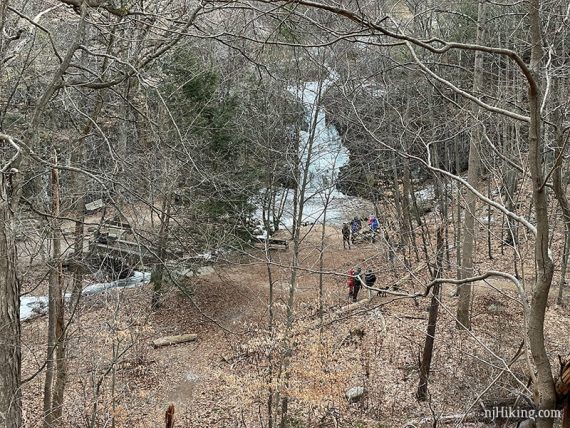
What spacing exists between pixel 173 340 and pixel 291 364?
5490 millimetres

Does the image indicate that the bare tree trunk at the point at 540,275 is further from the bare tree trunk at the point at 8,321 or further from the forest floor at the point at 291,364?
the forest floor at the point at 291,364

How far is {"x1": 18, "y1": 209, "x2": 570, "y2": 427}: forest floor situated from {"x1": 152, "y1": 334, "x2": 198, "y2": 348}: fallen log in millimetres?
178

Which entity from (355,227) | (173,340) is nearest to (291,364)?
(173,340)

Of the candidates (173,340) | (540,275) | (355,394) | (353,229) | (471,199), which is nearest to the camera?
(540,275)

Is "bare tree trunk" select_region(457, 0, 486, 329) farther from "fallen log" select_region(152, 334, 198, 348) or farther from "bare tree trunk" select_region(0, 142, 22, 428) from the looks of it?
"bare tree trunk" select_region(0, 142, 22, 428)

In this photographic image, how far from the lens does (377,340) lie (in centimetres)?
1327

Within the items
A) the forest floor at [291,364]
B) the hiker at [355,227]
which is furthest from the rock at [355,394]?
the hiker at [355,227]

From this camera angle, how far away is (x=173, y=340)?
15.1 m

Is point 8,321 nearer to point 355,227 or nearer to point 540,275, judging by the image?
point 540,275

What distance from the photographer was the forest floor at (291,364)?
10.4 metres

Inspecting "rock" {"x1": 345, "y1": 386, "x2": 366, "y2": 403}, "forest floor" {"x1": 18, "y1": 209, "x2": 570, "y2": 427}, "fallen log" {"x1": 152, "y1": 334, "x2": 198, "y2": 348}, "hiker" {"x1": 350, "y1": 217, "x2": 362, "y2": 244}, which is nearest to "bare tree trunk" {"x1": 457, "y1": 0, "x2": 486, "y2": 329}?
"forest floor" {"x1": 18, "y1": 209, "x2": 570, "y2": 427}

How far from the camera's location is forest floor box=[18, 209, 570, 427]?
34.2 feet

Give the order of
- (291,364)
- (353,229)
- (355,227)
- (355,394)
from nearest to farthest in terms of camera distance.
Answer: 1. (291,364)
2. (355,394)
3. (353,229)
4. (355,227)

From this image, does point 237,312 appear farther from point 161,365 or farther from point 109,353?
point 109,353
